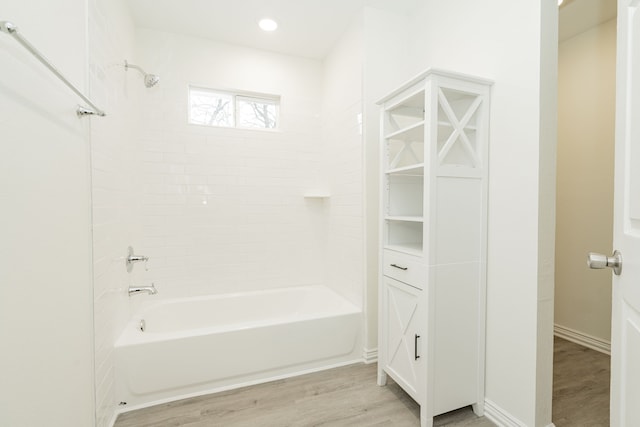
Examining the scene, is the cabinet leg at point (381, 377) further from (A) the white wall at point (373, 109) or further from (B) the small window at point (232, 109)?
(B) the small window at point (232, 109)

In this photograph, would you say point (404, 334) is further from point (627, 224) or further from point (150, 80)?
point (150, 80)

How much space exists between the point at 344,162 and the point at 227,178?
1155 millimetres

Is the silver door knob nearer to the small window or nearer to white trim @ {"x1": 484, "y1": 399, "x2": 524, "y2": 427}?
white trim @ {"x1": 484, "y1": 399, "x2": 524, "y2": 427}

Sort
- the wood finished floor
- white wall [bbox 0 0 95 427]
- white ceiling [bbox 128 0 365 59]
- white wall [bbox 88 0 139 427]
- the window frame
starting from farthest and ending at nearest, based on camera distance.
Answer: the window frame
white ceiling [bbox 128 0 365 59]
the wood finished floor
white wall [bbox 88 0 139 427]
white wall [bbox 0 0 95 427]

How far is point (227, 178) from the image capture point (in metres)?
2.86

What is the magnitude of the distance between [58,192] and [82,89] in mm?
580

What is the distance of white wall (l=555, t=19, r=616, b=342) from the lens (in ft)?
7.80

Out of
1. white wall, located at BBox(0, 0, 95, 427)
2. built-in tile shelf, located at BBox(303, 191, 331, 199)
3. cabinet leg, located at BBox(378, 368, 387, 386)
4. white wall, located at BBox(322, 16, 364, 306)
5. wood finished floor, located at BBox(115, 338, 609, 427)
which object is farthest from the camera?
built-in tile shelf, located at BBox(303, 191, 331, 199)

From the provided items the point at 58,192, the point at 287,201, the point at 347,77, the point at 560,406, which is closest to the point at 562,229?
the point at 560,406

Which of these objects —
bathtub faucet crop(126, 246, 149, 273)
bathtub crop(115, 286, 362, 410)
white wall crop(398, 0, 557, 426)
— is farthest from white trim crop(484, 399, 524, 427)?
bathtub faucet crop(126, 246, 149, 273)

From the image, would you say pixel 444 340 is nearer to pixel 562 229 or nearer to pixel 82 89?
pixel 562 229

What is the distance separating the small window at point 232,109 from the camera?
112 inches

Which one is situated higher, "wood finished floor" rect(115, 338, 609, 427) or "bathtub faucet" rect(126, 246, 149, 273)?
"bathtub faucet" rect(126, 246, 149, 273)

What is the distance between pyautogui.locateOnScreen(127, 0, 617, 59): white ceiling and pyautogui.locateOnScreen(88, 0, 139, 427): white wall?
32 cm
